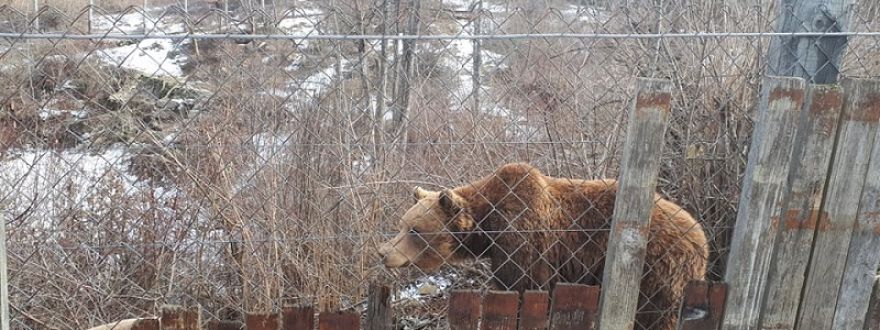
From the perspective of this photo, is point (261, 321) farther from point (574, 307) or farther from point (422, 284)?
point (422, 284)

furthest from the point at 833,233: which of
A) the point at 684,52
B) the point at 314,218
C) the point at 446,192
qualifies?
the point at 314,218

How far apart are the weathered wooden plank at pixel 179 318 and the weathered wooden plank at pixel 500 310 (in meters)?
1.12

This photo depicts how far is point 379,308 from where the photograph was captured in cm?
289

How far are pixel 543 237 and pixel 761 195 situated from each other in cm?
122

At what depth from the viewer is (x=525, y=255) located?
3.73 metres

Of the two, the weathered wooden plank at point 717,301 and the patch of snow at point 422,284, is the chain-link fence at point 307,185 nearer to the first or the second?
the patch of snow at point 422,284

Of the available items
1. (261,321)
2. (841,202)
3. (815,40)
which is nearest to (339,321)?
(261,321)

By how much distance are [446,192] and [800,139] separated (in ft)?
5.97

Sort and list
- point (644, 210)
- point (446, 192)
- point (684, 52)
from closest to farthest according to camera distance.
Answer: point (644, 210), point (446, 192), point (684, 52)

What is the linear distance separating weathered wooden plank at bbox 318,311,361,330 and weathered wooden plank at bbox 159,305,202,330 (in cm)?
47

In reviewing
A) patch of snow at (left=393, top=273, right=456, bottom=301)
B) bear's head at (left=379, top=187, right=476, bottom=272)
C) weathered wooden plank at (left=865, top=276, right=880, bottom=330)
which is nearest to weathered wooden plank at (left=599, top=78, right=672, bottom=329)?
weathered wooden plank at (left=865, top=276, right=880, bottom=330)

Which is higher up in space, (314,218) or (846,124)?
(846,124)

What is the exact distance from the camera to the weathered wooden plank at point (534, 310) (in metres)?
2.82

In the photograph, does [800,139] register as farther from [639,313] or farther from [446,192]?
[446,192]
